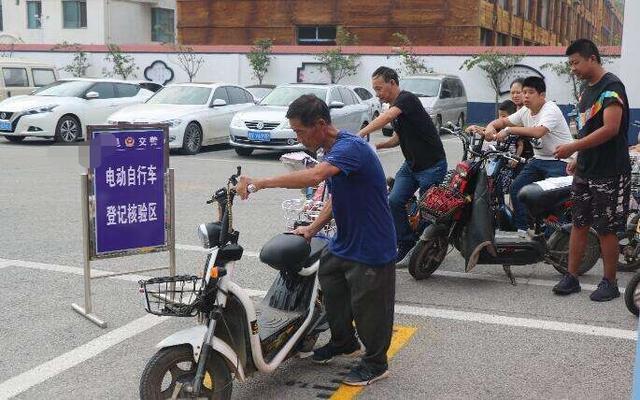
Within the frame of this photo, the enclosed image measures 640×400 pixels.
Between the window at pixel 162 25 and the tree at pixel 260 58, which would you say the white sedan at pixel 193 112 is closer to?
the tree at pixel 260 58

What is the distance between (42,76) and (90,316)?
16485 mm

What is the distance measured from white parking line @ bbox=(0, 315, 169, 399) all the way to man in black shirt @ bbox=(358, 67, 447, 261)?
7.66 ft

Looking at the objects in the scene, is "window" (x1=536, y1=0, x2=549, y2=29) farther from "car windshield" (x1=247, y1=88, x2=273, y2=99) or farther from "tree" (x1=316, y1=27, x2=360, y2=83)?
"car windshield" (x1=247, y1=88, x2=273, y2=99)

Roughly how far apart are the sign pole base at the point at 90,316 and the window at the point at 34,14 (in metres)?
39.7

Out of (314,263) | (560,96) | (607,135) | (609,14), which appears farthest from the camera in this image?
(609,14)

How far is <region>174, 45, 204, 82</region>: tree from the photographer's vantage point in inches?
1185

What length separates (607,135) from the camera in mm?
5465

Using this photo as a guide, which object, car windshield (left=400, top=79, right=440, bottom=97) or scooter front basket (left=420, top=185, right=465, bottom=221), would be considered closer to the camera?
scooter front basket (left=420, top=185, right=465, bottom=221)

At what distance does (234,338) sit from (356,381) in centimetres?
82

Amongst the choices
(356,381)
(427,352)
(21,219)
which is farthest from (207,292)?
(21,219)

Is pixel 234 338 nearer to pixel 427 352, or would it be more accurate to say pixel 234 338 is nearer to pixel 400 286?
pixel 427 352

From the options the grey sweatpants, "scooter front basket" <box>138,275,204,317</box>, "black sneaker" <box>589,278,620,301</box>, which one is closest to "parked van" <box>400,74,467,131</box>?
"black sneaker" <box>589,278,620,301</box>

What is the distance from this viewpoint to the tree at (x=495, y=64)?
84.3 ft

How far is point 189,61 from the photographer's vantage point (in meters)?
30.2
